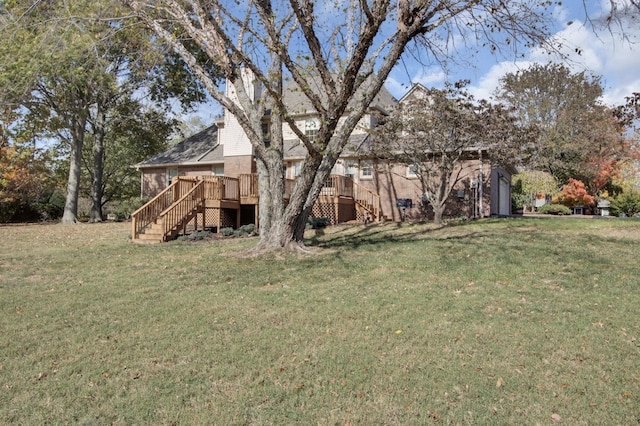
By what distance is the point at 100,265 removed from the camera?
9500mm

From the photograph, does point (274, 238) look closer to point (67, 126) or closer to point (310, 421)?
point (310, 421)

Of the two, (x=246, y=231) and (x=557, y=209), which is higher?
(x=557, y=209)

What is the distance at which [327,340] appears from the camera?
16.5 ft

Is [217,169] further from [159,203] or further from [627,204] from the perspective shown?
[627,204]

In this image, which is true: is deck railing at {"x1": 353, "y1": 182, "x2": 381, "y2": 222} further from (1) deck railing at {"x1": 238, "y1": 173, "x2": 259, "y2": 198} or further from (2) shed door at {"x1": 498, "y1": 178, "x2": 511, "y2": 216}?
(2) shed door at {"x1": 498, "y1": 178, "x2": 511, "y2": 216}

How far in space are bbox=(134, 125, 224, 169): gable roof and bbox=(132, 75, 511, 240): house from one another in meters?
0.08

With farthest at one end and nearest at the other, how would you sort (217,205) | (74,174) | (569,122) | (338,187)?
(569,122) → (74,174) → (338,187) → (217,205)

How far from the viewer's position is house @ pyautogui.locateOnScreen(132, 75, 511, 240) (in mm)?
15203

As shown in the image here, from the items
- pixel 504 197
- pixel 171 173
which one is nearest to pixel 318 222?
pixel 504 197

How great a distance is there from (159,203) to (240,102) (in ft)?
18.0

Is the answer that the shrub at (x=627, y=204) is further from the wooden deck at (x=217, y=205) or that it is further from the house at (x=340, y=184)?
the wooden deck at (x=217, y=205)

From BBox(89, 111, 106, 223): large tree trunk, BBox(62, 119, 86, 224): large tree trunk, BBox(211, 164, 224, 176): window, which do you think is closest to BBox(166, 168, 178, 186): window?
BBox(211, 164, 224, 176): window

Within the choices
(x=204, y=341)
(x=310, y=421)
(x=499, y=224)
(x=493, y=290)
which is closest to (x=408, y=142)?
(x=499, y=224)

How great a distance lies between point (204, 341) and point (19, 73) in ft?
45.1
